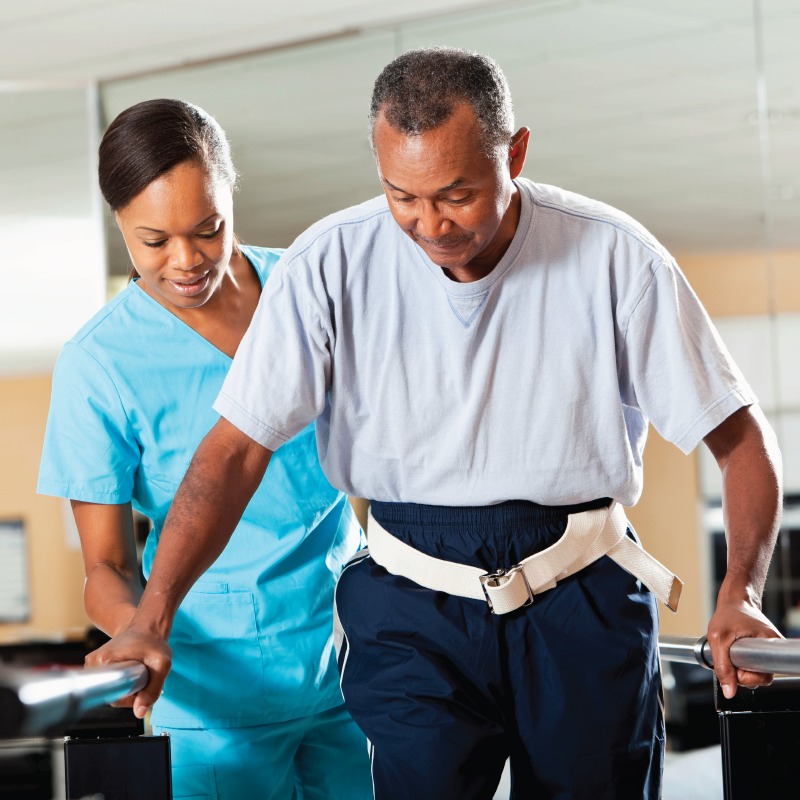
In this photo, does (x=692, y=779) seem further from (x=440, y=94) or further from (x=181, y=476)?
(x=440, y=94)

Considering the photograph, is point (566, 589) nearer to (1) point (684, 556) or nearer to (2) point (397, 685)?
(2) point (397, 685)

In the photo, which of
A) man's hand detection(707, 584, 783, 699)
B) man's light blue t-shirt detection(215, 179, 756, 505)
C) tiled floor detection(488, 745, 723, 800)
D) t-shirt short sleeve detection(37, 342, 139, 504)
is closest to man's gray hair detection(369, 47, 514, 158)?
man's light blue t-shirt detection(215, 179, 756, 505)

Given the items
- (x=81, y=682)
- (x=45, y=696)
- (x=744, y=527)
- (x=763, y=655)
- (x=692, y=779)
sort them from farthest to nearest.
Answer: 1. (x=692, y=779)
2. (x=744, y=527)
3. (x=763, y=655)
4. (x=81, y=682)
5. (x=45, y=696)

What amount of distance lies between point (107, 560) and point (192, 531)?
34 centimetres

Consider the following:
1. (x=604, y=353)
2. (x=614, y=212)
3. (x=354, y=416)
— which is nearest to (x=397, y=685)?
(x=354, y=416)

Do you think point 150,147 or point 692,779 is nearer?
point 150,147

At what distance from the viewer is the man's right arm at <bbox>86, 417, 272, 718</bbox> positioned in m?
1.29

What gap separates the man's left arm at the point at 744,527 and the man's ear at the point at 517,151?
1.24 feet

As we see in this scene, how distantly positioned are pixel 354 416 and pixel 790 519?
3.95 m

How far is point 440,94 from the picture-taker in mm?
1277

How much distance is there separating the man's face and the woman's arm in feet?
2.08

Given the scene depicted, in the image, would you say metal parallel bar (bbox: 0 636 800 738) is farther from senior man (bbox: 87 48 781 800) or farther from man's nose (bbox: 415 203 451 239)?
man's nose (bbox: 415 203 451 239)

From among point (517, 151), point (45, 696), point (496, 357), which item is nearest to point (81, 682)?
point (45, 696)

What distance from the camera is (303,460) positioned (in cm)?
179
